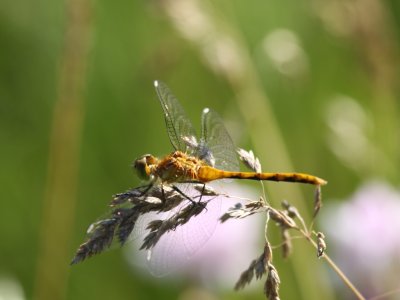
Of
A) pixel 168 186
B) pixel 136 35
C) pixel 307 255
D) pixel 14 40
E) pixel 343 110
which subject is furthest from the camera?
pixel 136 35

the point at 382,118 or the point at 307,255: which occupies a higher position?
the point at 382,118

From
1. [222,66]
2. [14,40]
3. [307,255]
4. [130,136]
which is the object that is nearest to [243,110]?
[222,66]

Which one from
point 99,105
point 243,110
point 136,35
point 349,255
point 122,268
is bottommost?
point 349,255

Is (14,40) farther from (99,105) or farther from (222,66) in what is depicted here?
(222,66)

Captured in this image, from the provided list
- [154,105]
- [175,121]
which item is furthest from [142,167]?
[154,105]

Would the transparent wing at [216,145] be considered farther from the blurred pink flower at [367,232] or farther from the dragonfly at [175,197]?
the blurred pink flower at [367,232]

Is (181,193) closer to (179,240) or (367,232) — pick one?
(179,240)

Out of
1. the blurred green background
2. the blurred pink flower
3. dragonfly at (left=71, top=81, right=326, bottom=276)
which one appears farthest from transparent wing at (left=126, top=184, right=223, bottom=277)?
the blurred pink flower
